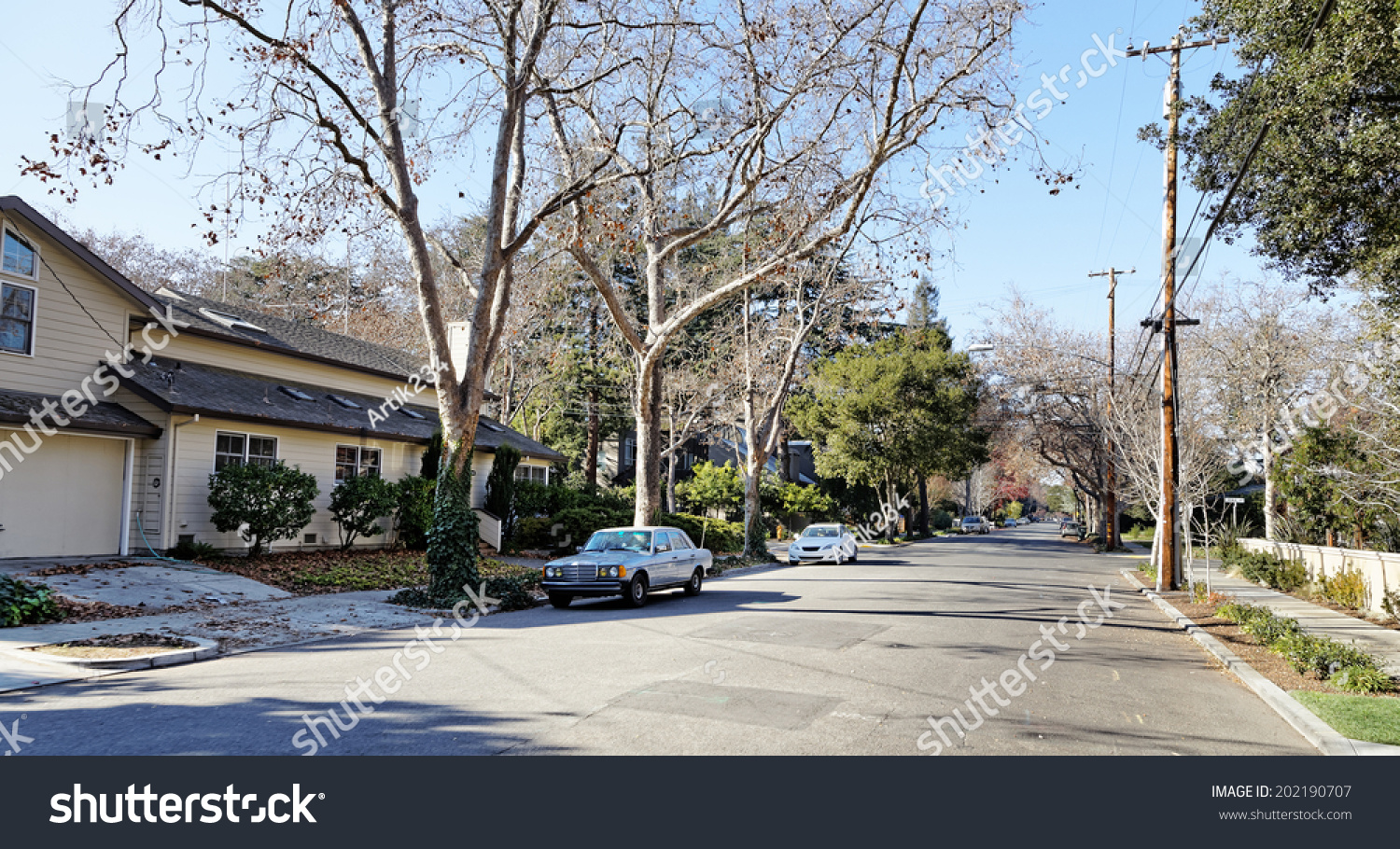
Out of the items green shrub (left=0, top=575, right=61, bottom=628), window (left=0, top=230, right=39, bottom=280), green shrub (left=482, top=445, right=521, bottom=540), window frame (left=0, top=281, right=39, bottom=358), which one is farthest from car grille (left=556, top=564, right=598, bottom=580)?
window (left=0, top=230, right=39, bottom=280)

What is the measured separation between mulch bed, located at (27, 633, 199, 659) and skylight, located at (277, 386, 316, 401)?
1205cm

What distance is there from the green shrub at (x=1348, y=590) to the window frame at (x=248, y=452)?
74.4 ft

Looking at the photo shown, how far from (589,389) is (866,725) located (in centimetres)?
3684

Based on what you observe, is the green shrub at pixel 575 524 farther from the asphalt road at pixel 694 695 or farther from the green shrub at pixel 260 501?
the asphalt road at pixel 694 695

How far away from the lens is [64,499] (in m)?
16.6

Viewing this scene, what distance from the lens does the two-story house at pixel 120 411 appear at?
16.2m

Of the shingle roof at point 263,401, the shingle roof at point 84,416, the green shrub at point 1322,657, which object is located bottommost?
the green shrub at point 1322,657

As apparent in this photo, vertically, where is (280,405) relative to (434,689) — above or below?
above

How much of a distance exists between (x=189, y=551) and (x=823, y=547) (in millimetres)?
19573

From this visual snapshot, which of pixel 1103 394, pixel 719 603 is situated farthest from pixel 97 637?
pixel 1103 394

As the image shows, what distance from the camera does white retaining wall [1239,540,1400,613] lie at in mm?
16141

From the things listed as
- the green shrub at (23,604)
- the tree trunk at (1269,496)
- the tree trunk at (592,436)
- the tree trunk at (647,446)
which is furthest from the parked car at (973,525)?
the green shrub at (23,604)

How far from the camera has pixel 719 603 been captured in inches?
666
